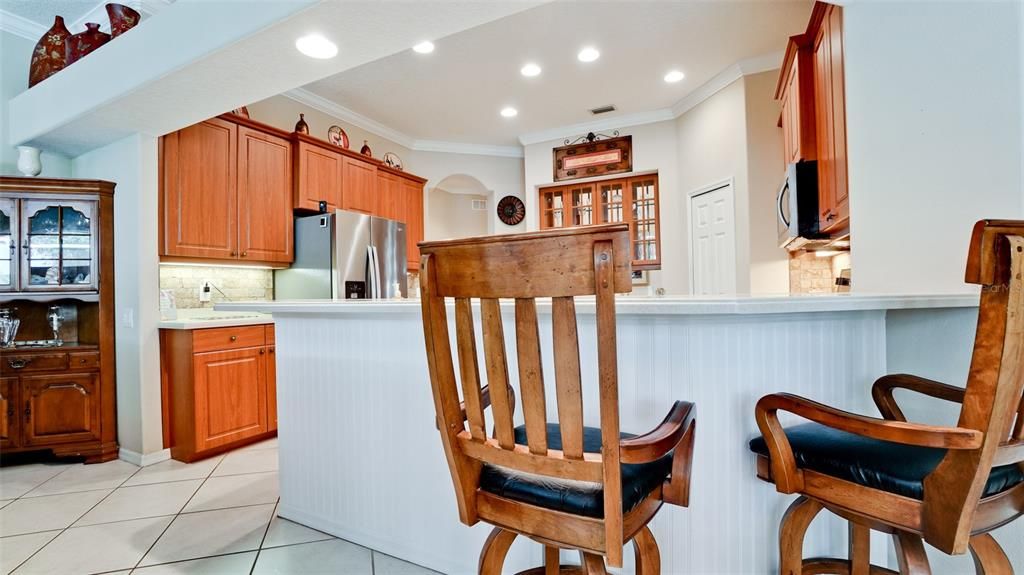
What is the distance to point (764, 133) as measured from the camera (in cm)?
377

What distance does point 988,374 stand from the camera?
0.80 m

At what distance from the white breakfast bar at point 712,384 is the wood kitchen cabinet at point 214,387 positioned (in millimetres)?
1668

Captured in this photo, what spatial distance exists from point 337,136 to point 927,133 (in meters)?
4.41

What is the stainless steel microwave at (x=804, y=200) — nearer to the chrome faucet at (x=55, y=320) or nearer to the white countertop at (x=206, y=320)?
the white countertop at (x=206, y=320)

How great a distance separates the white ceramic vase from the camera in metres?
2.96

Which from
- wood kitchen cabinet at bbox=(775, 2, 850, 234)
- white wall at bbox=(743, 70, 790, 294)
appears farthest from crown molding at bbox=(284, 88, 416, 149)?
wood kitchen cabinet at bbox=(775, 2, 850, 234)

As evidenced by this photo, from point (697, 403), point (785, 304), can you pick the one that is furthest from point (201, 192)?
point (785, 304)

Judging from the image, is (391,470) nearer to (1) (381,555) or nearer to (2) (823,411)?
(1) (381,555)

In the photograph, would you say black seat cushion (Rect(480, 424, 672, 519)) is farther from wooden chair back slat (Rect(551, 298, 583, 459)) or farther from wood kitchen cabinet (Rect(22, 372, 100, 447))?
wood kitchen cabinet (Rect(22, 372, 100, 447))

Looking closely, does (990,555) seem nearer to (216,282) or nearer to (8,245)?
(216,282)

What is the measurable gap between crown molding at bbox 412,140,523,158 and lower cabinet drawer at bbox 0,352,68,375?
3888 mm

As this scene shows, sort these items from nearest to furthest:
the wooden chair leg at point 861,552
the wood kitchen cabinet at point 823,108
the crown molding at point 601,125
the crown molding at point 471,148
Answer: the wooden chair leg at point 861,552 → the wood kitchen cabinet at point 823,108 → the crown molding at point 601,125 → the crown molding at point 471,148

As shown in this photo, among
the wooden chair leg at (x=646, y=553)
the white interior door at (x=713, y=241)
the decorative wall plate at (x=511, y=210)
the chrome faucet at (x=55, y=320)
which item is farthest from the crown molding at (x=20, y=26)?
the white interior door at (x=713, y=241)

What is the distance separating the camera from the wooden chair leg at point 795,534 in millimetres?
1142
